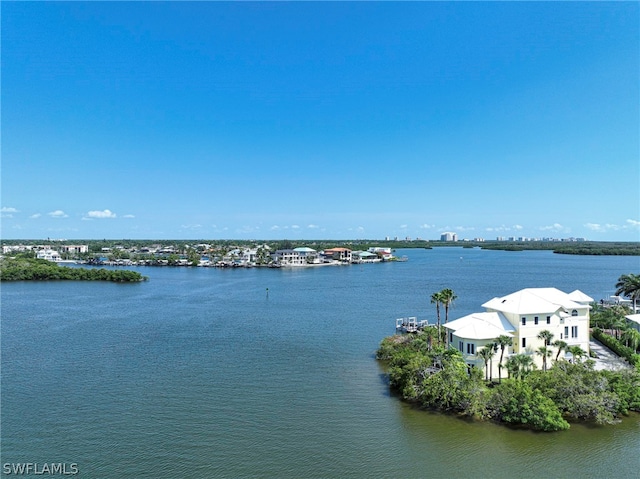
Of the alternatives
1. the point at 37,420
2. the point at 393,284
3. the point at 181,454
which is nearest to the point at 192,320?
the point at 37,420

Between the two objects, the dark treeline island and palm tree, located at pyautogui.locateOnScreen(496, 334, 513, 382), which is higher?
palm tree, located at pyautogui.locateOnScreen(496, 334, 513, 382)

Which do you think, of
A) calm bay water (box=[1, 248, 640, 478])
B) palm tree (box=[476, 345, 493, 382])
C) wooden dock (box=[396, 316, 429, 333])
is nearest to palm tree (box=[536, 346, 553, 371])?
palm tree (box=[476, 345, 493, 382])

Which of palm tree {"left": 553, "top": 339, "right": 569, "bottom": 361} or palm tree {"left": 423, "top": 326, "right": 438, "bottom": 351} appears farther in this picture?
palm tree {"left": 423, "top": 326, "right": 438, "bottom": 351}

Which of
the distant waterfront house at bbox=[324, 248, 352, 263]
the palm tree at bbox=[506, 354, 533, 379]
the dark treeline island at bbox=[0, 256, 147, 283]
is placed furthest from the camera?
the distant waterfront house at bbox=[324, 248, 352, 263]

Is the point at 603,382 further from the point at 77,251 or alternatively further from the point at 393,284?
the point at 77,251

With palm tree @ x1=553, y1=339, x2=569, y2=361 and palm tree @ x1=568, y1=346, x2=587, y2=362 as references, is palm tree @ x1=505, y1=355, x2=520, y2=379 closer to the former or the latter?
palm tree @ x1=553, y1=339, x2=569, y2=361

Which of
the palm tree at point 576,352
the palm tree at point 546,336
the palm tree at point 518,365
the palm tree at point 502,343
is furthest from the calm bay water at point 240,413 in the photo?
the palm tree at point 546,336
